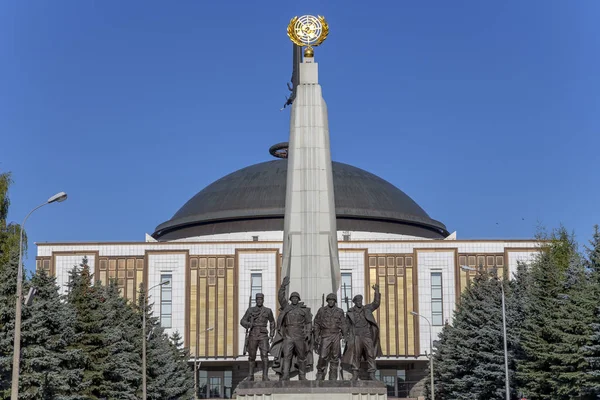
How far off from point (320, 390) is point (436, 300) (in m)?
45.3

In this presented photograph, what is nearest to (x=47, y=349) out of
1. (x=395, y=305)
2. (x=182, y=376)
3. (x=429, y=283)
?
(x=182, y=376)

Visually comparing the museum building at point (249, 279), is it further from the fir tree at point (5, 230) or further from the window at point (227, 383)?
the fir tree at point (5, 230)

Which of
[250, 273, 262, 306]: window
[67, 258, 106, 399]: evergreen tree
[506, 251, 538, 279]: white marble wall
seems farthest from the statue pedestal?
[506, 251, 538, 279]: white marble wall

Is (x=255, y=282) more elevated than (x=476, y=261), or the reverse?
(x=476, y=261)

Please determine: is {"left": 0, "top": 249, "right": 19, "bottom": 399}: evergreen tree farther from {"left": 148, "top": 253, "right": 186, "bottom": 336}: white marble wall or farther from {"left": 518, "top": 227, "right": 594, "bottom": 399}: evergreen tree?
{"left": 148, "top": 253, "right": 186, "bottom": 336}: white marble wall

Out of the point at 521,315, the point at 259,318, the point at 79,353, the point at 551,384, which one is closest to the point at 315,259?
the point at 259,318

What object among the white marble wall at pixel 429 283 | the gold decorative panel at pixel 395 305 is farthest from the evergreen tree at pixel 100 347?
the white marble wall at pixel 429 283

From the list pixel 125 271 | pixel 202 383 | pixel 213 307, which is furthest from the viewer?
pixel 202 383

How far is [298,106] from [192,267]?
40072 millimetres

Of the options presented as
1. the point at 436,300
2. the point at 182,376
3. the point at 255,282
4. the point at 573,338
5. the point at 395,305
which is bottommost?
the point at 182,376

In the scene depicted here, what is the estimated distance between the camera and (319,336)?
2525cm

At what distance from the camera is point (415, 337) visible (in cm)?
6850

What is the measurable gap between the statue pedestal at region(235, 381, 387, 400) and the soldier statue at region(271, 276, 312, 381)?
40 centimetres

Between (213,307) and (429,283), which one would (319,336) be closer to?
(213,307)
